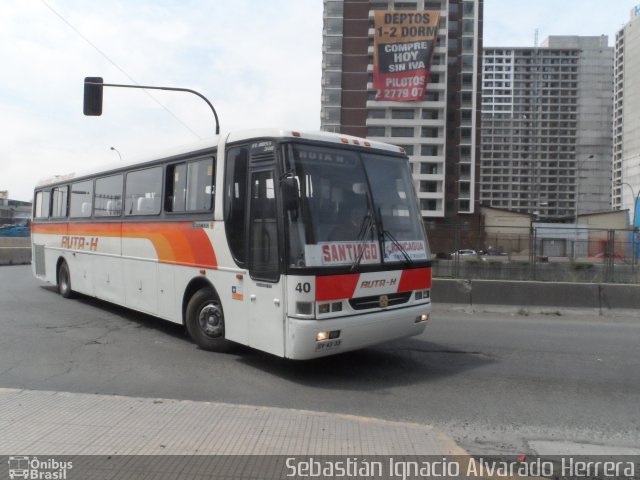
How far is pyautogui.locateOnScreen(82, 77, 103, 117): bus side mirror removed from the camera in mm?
16000

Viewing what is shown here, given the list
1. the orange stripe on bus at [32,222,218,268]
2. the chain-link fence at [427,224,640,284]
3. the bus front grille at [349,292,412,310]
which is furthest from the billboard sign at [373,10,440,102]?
the bus front grille at [349,292,412,310]

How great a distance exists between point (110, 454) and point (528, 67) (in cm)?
21448

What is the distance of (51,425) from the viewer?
Answer: 4.61m

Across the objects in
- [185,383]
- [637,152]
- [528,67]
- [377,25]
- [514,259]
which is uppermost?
[528,67]

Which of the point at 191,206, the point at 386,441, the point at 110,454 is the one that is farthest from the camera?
the point at 191,206

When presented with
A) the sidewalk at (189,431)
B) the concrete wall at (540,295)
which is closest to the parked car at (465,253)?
the concrete wall at (540,295)

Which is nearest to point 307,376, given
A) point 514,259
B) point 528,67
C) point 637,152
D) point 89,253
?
point 89,253

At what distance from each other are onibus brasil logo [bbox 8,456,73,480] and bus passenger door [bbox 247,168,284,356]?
2.74 meters

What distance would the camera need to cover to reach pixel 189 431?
14.8 feet

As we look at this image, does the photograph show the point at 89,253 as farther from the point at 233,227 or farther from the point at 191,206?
the point at 233,227

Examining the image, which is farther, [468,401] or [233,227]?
[233,227]

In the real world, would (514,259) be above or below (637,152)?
below

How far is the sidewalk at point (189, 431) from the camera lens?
4170mm

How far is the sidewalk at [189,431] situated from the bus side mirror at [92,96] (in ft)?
41.4
